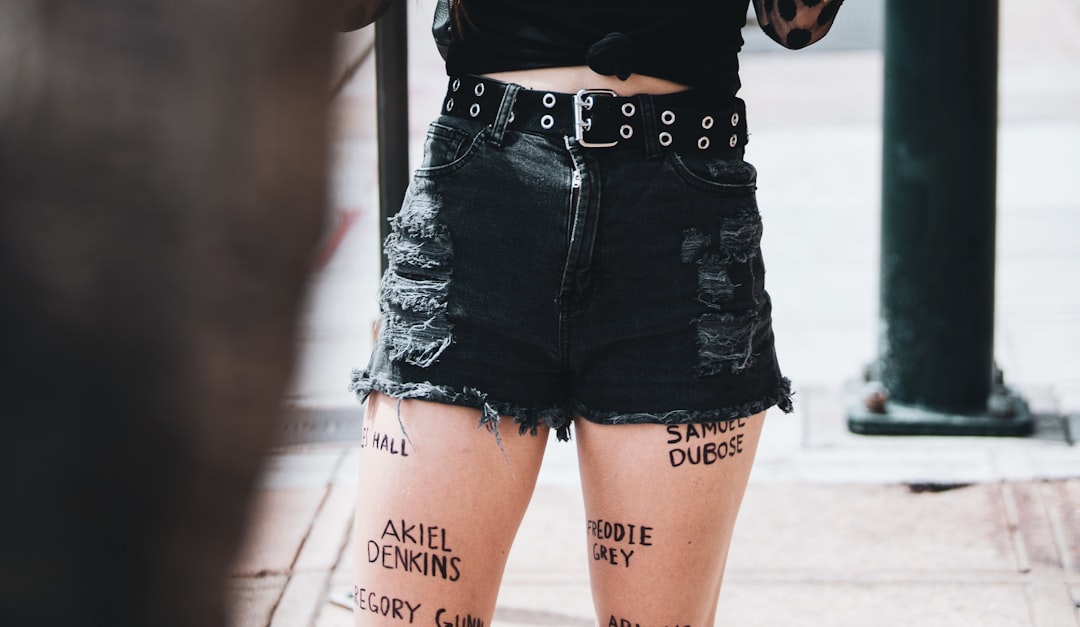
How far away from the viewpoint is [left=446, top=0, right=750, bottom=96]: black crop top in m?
1.67

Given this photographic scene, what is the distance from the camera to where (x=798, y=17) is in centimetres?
182

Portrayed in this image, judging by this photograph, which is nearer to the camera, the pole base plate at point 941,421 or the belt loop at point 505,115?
the belt loop at point 505,115

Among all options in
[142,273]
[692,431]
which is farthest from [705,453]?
[142,273]

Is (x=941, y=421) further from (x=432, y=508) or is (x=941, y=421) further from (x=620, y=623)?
(x=432, y=508)

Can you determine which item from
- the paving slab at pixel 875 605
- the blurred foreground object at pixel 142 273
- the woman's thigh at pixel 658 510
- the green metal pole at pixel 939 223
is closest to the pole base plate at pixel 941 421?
the green metal pole at pixel 939 223

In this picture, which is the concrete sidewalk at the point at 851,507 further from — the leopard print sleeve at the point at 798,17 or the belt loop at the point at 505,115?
the leopard print sleeve at the point at 798,17

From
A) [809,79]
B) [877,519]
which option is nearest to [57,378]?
[877,519]

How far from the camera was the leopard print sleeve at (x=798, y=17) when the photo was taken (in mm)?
1812

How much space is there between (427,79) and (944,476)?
820 cm

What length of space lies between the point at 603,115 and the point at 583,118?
0.02 meters

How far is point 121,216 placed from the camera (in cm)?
41

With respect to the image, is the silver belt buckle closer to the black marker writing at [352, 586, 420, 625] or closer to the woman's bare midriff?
the woman's bare midriff

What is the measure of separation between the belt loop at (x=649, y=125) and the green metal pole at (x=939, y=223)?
8.13 ft

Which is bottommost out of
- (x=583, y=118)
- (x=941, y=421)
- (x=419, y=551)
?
(x=941, y=421)
